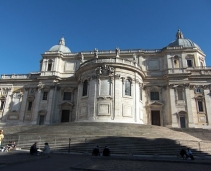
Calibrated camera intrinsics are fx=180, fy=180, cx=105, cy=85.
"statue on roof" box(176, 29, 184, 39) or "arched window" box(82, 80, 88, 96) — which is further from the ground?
"statue on roof" box(176, 29, 184, 39)

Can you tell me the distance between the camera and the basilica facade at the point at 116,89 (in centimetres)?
2886

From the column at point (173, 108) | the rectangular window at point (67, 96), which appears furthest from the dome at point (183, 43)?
the rectangular window at point (67, 96)

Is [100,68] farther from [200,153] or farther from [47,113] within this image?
[200,153]

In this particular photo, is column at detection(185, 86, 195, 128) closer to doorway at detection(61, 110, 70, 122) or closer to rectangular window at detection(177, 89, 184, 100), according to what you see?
rectangular window at detection(177, 89, 184, 100)

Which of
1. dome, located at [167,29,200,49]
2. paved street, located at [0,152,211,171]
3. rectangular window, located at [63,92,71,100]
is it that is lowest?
paved street, located at [0,152,211,171]

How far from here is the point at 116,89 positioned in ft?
94.0

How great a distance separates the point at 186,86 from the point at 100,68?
1613 centimetres

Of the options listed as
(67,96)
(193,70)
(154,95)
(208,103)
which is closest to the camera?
(208,103)

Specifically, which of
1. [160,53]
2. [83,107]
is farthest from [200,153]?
[160,53]

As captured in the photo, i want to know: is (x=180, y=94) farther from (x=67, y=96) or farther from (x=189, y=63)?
(x=67, y=96)

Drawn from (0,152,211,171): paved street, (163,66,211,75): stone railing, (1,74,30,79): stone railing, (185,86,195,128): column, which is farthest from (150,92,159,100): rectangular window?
(1,74,30,79): stone railing

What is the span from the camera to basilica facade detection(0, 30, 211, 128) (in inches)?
1136

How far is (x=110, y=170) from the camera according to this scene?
773cm

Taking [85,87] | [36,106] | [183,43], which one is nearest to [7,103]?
[36,106]
